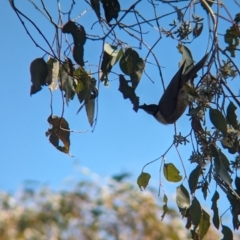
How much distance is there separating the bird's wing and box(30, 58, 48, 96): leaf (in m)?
0.34

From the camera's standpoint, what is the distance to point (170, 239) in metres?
3.29

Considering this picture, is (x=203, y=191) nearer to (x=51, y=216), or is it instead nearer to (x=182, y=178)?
(x=182, y=178)

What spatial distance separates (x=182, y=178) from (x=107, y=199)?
135cm

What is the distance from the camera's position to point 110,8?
6.17 feet

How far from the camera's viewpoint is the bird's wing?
180cm

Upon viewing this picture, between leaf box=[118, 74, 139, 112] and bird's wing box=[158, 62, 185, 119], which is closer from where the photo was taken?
bird's wing box=[158, 62, 185, 119]

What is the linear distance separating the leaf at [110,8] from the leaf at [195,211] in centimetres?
56

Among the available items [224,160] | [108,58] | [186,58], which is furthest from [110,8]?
[224,160]

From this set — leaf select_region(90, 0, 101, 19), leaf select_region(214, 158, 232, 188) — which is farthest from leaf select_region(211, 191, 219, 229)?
leaf select_region(90, 0, 101, 19)

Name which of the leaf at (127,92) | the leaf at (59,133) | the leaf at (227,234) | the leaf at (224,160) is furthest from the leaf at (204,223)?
the leaf at (59,133)

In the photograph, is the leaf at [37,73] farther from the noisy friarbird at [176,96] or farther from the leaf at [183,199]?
the leaf at [183,199]

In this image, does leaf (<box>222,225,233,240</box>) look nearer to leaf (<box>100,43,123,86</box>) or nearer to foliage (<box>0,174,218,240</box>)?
leaf (<box>100,43,123,86</box>)

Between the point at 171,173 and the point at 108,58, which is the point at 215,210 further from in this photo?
the point at 108,58

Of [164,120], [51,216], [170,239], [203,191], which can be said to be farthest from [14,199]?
[203,191]
